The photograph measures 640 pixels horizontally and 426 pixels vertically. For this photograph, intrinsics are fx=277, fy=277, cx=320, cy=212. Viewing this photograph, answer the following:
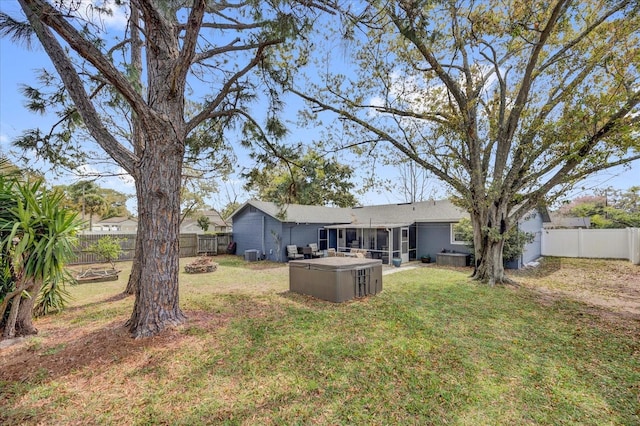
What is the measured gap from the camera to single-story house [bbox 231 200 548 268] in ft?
46.7

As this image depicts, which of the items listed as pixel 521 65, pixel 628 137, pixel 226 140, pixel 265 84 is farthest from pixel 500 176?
pixel 226 140

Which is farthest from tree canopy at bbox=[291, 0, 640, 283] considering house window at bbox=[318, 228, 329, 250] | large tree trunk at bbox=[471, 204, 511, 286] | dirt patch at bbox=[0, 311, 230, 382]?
house window at bbox=[318, 228, 329, 250]

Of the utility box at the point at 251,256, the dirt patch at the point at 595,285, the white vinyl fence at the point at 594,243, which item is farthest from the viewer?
the utility box at the point at 251,256

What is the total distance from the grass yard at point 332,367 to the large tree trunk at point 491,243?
255 centimetres

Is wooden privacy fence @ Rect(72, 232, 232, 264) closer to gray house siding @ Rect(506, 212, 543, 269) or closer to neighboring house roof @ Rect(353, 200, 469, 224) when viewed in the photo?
neighboring house roof @ Rect(353, 200, 469, 224)

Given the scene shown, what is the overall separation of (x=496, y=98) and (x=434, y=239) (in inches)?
296

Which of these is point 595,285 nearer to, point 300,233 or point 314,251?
point 314,251

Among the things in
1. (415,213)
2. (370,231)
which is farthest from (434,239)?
(370,231)

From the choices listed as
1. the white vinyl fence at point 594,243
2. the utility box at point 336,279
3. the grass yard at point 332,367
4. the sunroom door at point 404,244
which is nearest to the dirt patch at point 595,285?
the grass yard at point 332,367

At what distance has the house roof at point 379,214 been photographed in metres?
14.5

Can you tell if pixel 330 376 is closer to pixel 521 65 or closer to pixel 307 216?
pixel 521 65

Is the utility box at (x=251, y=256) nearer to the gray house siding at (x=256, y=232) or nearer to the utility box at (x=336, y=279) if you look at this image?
the gray house siding at (x=256, y=232)

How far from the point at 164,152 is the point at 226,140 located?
10.2ft

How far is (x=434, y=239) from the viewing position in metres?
14.8
